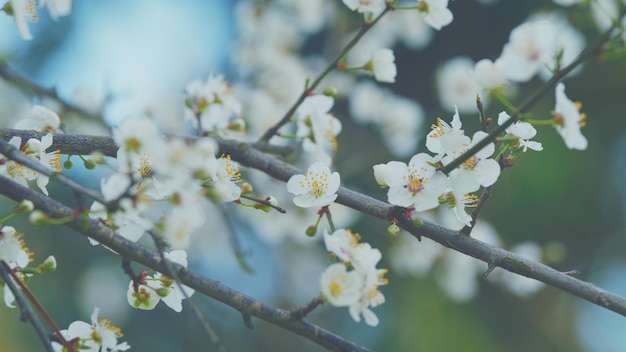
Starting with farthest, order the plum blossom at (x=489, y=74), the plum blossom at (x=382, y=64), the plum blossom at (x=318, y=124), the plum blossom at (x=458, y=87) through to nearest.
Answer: the plum blossom at (x=458, y=87) → the plum blossom at (x=318, y=124) → the plum blossom at (x=382, y=64) → the plum blossom at (x=489, y=74)

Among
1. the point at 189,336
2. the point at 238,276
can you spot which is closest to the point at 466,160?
the point at 238,276

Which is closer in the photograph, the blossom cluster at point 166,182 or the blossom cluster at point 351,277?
the blossom cluster at point 166,182

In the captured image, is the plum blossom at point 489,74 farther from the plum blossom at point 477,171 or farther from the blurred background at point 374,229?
the blurred background at point 374,229

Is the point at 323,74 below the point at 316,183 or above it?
above

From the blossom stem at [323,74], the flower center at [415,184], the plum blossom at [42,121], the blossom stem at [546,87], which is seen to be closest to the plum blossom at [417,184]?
the flower center at [415,184]

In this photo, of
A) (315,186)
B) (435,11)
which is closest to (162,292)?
(315,186)

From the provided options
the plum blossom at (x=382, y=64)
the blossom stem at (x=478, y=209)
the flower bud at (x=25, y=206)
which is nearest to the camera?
the flower bud at (x=25, y=206)

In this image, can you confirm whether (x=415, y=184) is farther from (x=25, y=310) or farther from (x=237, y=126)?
(x=25, y=310)
